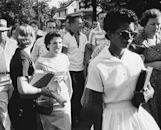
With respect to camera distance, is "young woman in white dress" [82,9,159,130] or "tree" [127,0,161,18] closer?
"young woman in white dress" [82,9,159,130]

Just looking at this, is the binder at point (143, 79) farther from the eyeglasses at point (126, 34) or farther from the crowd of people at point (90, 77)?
the eyeglasses at point (126, 34)

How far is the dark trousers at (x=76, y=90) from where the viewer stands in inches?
289

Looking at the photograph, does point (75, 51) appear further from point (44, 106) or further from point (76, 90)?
point (44, 106)

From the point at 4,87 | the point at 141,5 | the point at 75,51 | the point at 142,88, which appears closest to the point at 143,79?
the point at 142,88

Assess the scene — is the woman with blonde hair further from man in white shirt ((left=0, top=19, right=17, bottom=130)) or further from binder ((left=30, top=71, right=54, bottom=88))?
man in white shirt ((left=0, top=19, right=17, bottom=130))

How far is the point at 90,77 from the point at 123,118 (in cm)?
41

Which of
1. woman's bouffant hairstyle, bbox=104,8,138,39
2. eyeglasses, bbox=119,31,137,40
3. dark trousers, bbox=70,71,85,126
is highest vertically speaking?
woman's bouffant hairstyle, bbox=104,8,138,39

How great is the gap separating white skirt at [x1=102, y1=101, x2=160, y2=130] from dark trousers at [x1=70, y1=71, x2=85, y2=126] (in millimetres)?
4262

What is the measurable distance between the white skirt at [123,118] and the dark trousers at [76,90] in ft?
14.0

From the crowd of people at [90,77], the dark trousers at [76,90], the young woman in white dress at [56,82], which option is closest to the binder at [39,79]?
the crowd of people at [90,77]

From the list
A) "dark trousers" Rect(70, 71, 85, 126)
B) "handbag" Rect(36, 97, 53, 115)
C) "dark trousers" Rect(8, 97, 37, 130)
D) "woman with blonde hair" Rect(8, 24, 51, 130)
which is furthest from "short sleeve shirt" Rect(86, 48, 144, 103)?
"dark trousers" Rect(70, 71, 85, 126)

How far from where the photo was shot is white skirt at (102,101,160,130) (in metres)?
2.99

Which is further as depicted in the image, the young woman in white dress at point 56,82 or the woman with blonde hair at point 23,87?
the young woman in white dress at point 56,82

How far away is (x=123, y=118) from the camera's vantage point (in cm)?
301
